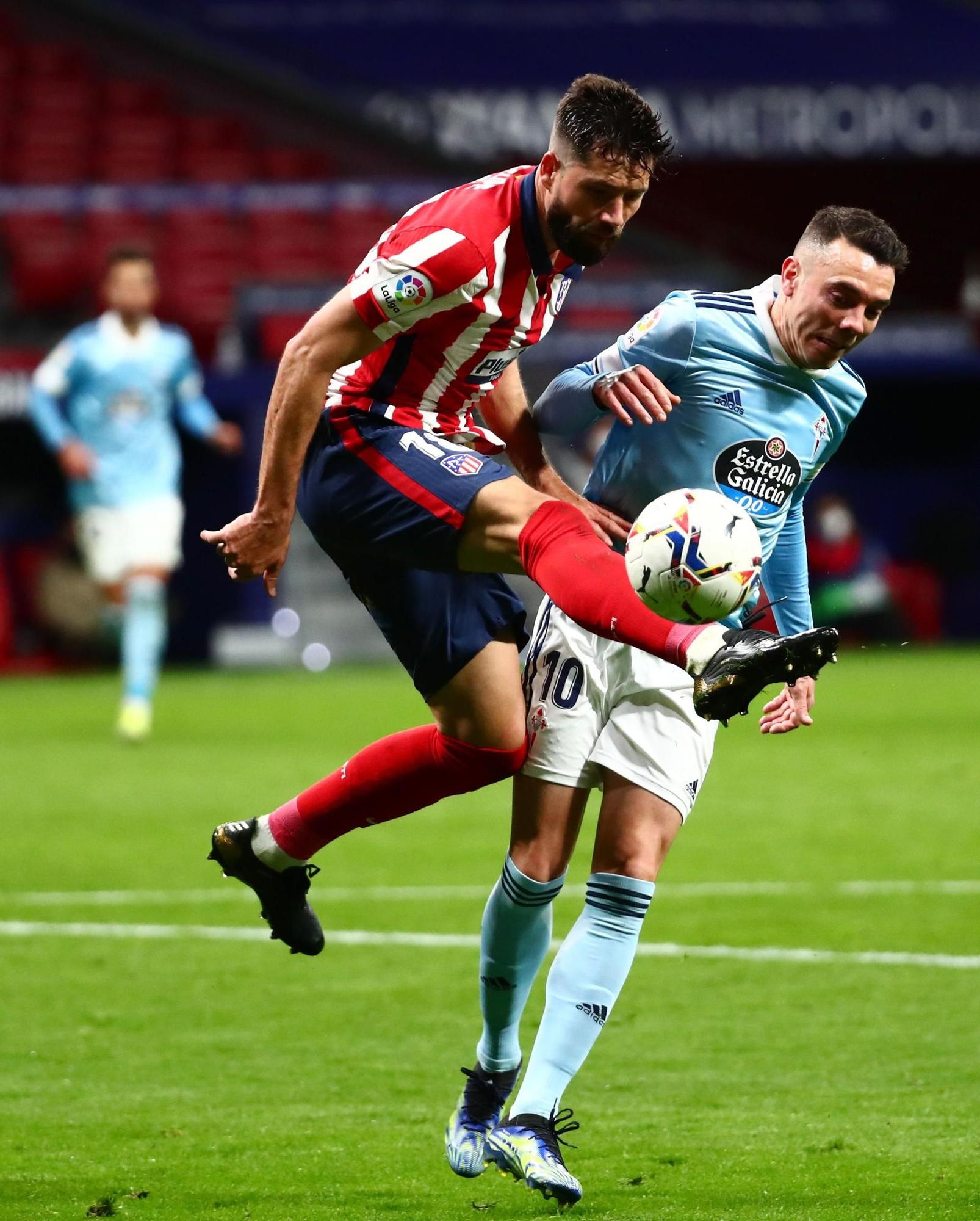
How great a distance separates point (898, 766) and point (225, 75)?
14844 millimetres

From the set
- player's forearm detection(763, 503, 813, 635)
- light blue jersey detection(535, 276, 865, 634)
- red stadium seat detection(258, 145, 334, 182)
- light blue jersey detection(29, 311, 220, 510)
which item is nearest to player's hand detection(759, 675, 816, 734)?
player's forearm detection(763, 503, 813, 635)

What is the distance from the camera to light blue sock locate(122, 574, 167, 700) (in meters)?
11.8

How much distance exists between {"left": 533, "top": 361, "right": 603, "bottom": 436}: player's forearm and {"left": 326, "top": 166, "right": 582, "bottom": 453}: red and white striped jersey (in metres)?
0.12

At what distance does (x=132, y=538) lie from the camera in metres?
12.2

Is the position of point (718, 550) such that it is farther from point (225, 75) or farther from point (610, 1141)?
point (225, 75)

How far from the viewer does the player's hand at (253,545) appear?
164 inches

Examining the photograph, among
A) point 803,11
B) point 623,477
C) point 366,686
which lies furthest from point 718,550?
point 803,11

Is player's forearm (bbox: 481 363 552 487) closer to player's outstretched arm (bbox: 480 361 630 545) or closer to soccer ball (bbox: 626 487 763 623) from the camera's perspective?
player's outstretched arm (bbox: 480 361 630 545)

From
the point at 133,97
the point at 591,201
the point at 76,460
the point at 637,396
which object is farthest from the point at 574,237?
the point at 133,97

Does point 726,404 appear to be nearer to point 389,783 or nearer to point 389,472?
point 389,472

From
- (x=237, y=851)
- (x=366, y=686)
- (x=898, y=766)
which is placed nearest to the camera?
(x=237, y=851)

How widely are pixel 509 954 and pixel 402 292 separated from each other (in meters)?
1.46

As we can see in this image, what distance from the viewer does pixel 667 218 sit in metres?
22.9

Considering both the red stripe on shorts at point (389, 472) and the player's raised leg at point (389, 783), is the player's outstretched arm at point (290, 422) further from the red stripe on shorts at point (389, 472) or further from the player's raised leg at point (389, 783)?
the player's raised leg at point (389, 783)
